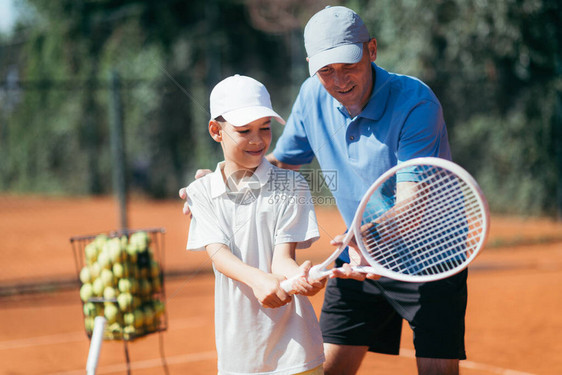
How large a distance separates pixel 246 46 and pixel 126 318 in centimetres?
1455

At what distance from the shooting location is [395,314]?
9.25 ft

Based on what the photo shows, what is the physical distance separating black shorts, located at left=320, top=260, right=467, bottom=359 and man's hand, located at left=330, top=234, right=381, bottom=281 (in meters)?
0.34

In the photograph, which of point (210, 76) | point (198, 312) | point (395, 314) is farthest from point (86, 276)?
point (210, 76)

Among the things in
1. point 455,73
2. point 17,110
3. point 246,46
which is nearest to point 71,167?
point 17,110

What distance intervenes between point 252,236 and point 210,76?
12.3 metres

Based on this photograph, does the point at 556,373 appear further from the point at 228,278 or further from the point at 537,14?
the point at 537,14

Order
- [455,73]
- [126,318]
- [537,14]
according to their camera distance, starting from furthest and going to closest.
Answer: [455,73] → [537,14] → [126,318]

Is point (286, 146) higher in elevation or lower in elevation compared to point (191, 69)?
lower

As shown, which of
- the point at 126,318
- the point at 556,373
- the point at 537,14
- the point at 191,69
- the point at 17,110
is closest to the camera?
the point at 126,318

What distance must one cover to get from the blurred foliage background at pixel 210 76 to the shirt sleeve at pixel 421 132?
19.2 ft

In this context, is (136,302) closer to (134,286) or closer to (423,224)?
(134,286)

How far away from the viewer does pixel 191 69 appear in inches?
645

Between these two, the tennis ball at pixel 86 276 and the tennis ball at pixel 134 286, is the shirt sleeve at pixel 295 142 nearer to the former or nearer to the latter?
the tennis ball at pixel 134 286

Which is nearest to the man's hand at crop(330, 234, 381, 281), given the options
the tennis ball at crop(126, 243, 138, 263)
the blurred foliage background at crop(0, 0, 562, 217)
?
the tennis ball at crop(126, 243, 138, 263)
